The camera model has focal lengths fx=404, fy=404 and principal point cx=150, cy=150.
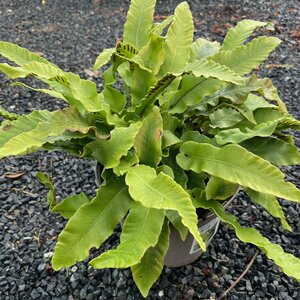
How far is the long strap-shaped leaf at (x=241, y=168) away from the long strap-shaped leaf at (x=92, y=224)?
0.69 feet

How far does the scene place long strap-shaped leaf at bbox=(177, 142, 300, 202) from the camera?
106 centimetres

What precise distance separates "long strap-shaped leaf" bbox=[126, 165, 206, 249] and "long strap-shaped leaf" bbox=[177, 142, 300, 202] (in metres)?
0.16

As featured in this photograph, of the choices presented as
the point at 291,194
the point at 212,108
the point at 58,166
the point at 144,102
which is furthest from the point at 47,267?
the point at 291,194

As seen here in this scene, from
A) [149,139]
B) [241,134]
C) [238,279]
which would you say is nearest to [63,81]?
[149,139]

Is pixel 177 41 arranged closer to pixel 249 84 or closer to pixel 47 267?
pixel 249 84

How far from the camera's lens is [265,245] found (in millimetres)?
1128

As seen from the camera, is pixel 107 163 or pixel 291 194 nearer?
pixel 291 194

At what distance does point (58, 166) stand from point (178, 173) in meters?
0.92

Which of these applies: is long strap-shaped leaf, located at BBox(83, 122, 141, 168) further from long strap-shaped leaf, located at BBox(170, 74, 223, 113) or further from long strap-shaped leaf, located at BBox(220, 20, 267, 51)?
long strap-shaped leaf, located at BBox(220, 20, 267, 51)

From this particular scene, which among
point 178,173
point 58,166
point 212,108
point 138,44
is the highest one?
point 138,44

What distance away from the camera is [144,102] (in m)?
1.28

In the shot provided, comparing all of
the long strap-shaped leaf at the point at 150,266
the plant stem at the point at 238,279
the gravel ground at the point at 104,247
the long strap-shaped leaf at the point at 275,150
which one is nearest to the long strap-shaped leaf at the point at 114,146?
the long strap-shaped leaf at the point at 150,266

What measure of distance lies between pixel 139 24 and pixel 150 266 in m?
0.85

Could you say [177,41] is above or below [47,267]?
above
